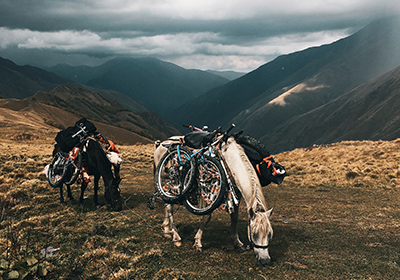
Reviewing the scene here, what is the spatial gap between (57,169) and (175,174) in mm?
7781

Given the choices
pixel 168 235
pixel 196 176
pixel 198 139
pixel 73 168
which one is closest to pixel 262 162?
pixel 196 176

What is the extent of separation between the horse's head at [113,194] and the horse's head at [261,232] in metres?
7.32

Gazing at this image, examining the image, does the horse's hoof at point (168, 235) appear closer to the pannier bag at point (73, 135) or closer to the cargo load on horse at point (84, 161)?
the cargo load on horse at point (84, 161)

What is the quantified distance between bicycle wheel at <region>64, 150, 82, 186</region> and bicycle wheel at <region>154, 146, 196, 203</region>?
5.35 meters

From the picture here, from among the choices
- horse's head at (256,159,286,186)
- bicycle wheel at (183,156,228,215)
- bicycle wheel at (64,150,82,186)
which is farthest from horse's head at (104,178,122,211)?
horse's head at (256,159,286,186)

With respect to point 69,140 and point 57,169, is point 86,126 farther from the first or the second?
point 57,169

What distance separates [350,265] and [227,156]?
3998 millimetres

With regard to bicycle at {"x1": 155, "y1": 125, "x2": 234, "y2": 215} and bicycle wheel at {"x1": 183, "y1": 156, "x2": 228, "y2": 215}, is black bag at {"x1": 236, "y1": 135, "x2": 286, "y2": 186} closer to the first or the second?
bicycle at {"x1": 155, "y1": 125, "x2": 234, "y2": 215}

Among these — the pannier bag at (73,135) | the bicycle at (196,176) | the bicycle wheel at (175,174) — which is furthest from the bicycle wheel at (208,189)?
the pannier bag at (73,135)

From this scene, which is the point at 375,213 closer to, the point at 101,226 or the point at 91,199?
the point at 101,226

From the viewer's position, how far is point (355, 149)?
28625 mm

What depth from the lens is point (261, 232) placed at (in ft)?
21.9

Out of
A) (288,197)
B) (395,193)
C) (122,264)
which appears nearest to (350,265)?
(122,264)

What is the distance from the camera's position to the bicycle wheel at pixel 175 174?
8.52m
